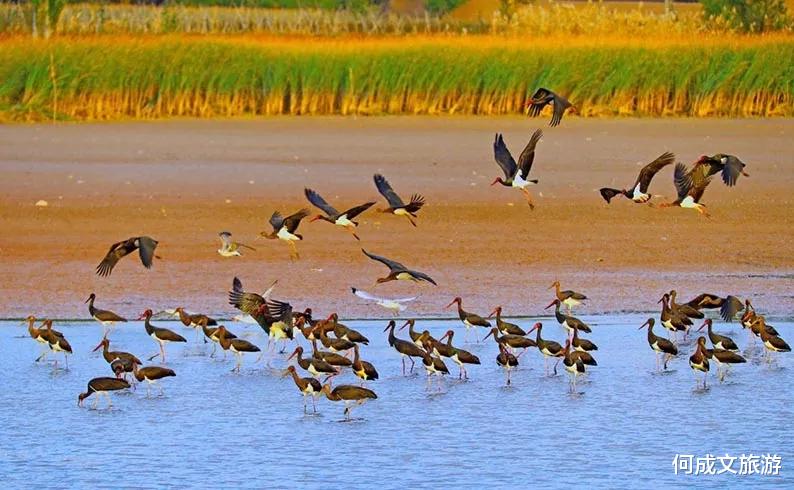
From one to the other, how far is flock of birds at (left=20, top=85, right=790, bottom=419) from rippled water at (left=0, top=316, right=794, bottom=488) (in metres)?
0.14

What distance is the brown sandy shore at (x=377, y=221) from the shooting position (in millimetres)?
13039

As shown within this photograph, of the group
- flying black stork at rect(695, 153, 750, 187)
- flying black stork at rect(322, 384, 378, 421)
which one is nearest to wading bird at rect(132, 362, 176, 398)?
flying black stork at rect(322, 384, 378, 421)

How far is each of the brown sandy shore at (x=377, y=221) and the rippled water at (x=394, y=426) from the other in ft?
5.21

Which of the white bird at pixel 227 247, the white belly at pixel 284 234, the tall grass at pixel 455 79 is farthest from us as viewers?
the tall grass at pixel 455 79

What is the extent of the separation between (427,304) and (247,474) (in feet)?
15.2

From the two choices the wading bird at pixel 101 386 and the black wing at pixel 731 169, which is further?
the black wing at pixel 731 169

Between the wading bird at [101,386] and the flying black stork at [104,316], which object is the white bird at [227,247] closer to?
the flying black stork at [104,316]

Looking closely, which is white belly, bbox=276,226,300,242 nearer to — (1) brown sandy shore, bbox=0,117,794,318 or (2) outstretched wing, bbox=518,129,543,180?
(1) brown sandy shore, bbox=0,117,794,318

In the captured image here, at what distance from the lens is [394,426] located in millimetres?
9375

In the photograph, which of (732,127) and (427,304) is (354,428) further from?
(732,127)

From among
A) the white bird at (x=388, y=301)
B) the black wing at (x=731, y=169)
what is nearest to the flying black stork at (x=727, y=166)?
the black wing at (x=731, y=169)

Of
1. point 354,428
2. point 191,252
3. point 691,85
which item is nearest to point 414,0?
point 691,85

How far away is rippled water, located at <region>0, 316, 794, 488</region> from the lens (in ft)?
27.2

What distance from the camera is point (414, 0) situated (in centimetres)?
7219
